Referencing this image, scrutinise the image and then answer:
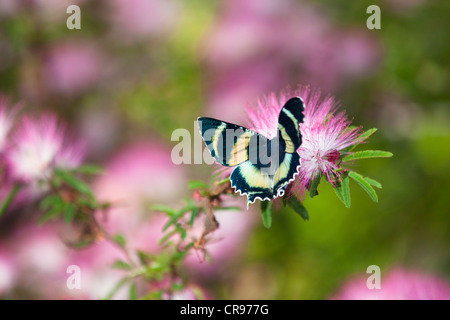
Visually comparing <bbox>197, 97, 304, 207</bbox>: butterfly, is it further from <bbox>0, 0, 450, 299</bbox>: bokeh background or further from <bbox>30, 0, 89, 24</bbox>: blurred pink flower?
<bbox>30, 0, 89, 24</bbox>: blurred pink flower

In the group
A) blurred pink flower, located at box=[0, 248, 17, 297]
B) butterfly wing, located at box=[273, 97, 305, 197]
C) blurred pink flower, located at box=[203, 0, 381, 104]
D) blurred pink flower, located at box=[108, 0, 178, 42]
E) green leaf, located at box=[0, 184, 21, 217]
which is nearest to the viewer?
butterfly wing, located at box=[273, 97, 305, 197]

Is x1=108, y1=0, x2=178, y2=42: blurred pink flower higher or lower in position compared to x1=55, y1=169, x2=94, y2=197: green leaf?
higher

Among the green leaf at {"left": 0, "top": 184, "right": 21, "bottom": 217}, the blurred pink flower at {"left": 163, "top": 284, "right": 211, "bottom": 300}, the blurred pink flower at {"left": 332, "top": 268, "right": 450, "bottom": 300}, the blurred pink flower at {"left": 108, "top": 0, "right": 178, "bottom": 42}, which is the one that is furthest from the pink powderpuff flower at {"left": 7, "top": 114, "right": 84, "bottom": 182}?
the blurred pink flower at {"left": 108, "top": 0, "right": 178, "bottom": 42}

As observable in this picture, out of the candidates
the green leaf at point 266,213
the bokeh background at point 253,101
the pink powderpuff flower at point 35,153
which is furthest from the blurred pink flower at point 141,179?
the green leaf at point 266,213

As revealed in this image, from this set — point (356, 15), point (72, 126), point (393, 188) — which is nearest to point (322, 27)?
point (356, 15)

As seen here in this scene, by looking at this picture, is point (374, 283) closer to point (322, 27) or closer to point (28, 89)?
point (322, 27)

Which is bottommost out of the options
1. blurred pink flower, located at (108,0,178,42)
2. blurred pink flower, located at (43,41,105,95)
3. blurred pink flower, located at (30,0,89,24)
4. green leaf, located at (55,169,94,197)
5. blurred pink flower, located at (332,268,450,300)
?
blurred pink flower, located at (332,268,450,300)

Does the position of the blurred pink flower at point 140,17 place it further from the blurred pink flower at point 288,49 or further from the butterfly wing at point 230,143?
the butterfly wing at point 230,143

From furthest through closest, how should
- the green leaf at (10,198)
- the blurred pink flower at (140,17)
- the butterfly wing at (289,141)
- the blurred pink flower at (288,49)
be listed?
the blurred pink flower at (140,17), the blurred pink flower at (288,49), the green leaf at (10,198), the butterfly wing at (289,141)
